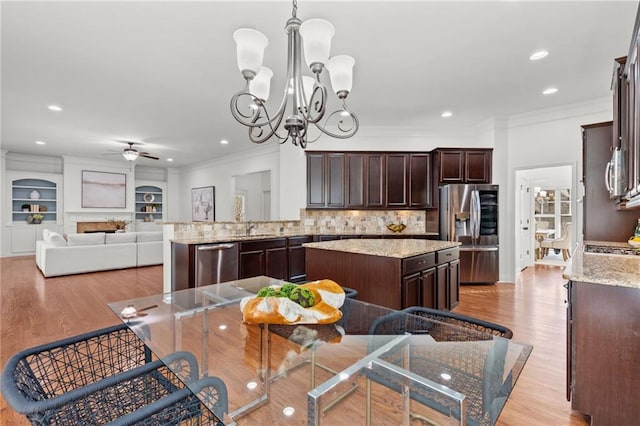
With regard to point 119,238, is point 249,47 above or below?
above

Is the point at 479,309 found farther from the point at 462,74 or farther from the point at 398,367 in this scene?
the point at 398,367

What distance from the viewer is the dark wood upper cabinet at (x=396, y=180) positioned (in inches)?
212

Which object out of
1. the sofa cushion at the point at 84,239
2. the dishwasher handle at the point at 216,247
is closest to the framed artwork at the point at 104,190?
the sofa cushion at the point at 84,239

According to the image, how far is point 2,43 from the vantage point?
2848mm

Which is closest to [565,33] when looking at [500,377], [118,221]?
[500,377]

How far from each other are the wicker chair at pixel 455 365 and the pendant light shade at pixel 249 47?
1.70 meters

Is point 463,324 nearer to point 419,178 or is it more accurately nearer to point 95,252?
point 419,178

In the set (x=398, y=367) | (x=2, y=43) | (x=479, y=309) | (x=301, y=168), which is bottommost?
(x=479, y=309)

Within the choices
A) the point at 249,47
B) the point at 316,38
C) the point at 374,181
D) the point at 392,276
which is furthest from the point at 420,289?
the point at 374,181

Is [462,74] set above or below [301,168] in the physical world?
above

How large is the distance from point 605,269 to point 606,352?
18.2 inches

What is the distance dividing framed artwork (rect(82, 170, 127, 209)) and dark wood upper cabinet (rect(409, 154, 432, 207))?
28.1ft

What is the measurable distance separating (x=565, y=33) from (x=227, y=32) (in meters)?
3.05

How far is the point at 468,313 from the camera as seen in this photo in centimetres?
352
